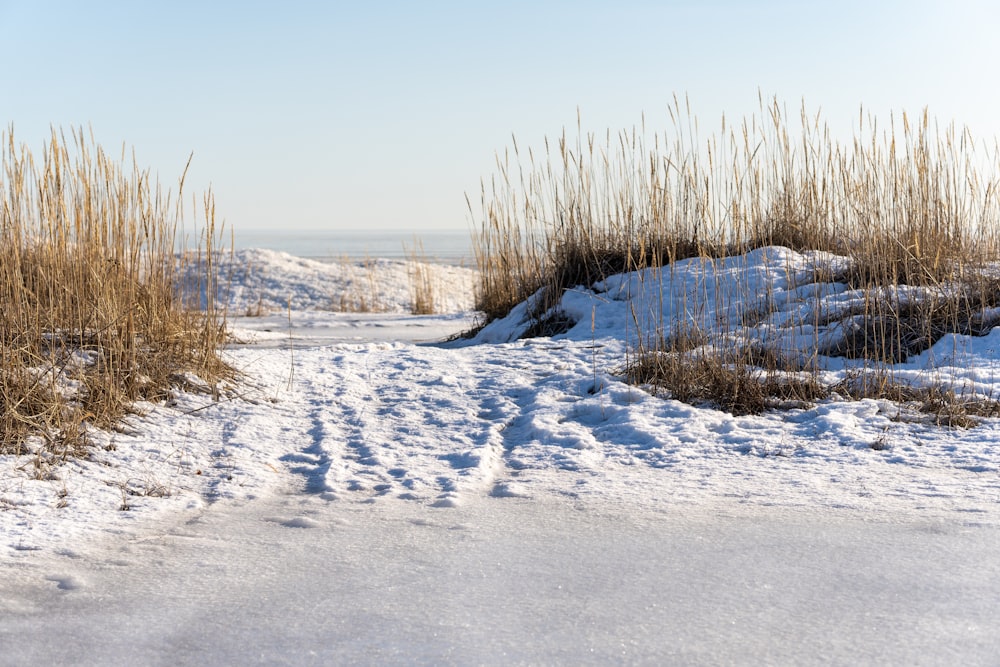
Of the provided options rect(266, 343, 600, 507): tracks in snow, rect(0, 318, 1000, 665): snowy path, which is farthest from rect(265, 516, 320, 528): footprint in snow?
rect(266, 343, 600, 507): tracks in snow

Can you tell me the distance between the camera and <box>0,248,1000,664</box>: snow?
1295 mm

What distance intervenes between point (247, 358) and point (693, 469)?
177 centimetres

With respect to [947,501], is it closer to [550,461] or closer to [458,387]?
[550,461]

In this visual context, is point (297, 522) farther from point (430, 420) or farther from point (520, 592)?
point (430, 420)

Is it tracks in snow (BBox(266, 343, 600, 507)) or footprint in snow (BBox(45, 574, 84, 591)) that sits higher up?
tracks in snow (BBox(266, 343, 600, 507))

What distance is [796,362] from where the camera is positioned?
10.2 feet

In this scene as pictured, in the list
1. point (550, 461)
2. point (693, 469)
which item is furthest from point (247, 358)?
point (693, 469)

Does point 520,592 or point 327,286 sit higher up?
point 327,286

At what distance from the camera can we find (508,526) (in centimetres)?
180

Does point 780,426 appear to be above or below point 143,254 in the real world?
below

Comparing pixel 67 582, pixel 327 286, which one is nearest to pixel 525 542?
pixel 67 582

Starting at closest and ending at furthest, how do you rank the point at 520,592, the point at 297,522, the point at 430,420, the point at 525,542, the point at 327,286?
the point at 520,592, the point at 525,542, the point at 297,522, the point at 430,420, the point at 327,286

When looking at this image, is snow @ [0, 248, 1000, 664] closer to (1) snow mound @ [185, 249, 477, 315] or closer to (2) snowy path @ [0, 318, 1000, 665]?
(2) snowy path @ [0, 318, 1000, 665]

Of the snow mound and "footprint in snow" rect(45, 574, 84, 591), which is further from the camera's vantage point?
the snow mound
